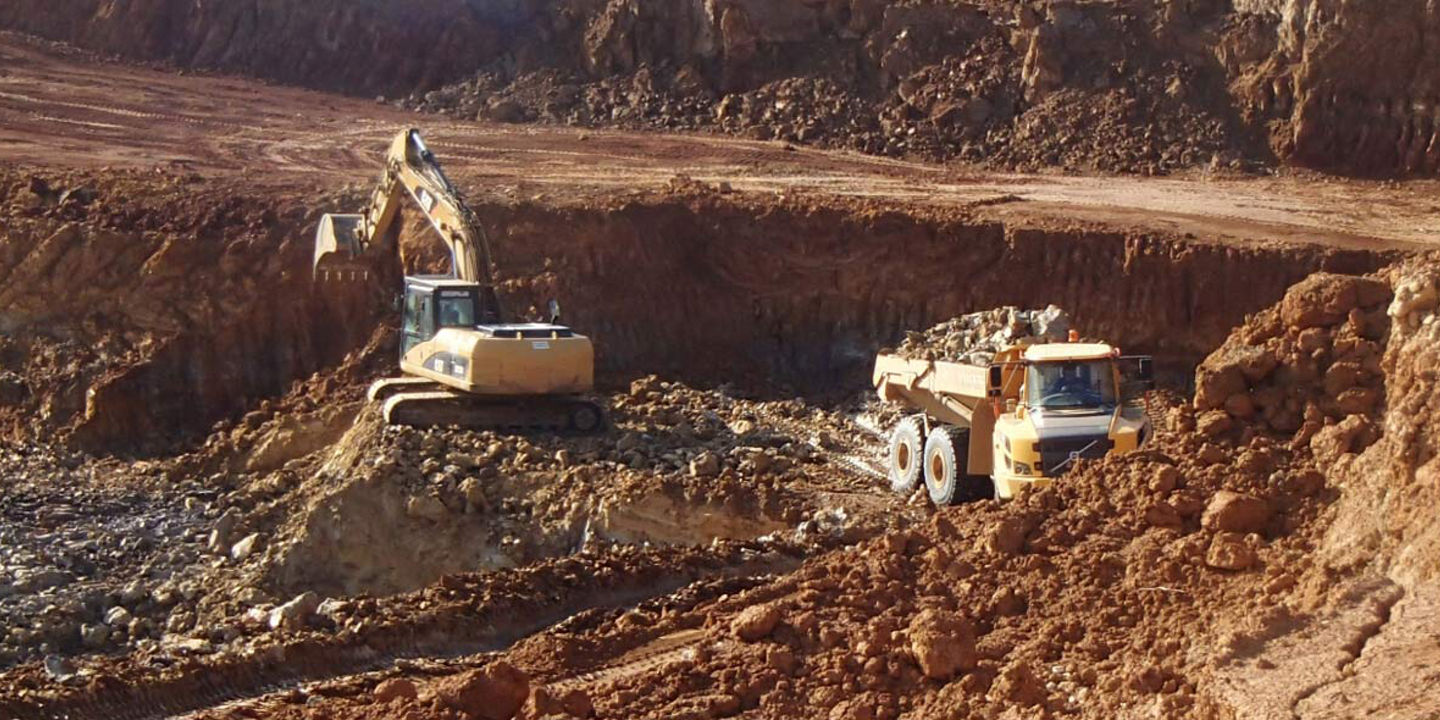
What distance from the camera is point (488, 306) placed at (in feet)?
70.2

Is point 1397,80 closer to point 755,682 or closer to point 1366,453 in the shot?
point 1366,453

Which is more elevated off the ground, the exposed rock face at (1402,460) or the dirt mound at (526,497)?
the exposed rock face at (1402,460)

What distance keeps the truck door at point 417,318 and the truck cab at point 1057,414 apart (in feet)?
24.0

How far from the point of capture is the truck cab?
15.3 m

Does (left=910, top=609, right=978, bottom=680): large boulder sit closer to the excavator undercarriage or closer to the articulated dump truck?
the articulated dump truck

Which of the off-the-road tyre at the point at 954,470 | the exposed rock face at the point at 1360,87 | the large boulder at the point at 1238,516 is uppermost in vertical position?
the exposed rock face at the point at 1360,87

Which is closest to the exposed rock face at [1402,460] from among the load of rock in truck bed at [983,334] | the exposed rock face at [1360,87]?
the load of rock in truck bed at [983,334]

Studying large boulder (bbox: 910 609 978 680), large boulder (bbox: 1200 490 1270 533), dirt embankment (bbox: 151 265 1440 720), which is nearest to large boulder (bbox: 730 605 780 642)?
dirt embankment (bbox: 151 265 1440 720)

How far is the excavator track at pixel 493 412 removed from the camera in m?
20.9

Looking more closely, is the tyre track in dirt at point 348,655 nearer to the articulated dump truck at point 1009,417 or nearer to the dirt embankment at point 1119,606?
the dirt embankment at point 1119,606

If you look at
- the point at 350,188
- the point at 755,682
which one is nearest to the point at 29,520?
the point at 350,188

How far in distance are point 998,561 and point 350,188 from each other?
1668cm

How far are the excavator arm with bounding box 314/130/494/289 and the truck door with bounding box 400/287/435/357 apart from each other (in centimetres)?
60

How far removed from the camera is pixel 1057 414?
15.7 m
